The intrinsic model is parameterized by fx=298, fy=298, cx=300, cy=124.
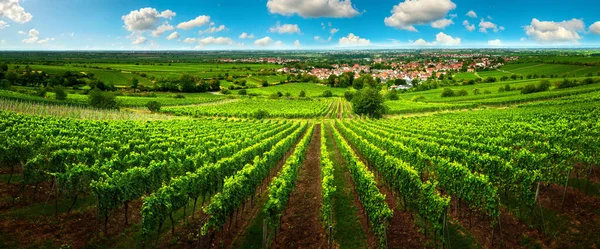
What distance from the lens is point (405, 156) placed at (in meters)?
25.6

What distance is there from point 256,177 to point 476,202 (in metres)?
13.6

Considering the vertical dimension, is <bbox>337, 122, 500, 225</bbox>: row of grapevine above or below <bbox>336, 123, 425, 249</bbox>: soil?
above

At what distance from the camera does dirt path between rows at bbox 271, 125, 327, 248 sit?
16031mm

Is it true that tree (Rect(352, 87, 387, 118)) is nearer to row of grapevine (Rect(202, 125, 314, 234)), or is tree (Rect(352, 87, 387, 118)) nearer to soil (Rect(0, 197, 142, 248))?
row of grapevine (Rect(202, 125, 314, 234))

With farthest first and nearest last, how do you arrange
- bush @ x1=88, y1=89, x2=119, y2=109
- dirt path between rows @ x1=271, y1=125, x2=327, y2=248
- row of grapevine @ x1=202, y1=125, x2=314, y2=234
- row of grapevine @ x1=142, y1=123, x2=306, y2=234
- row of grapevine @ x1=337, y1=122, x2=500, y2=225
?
bush @ x1=88, y1=89, x2=119, y2=109
dirt path between rows @ x1=271, y1=125, x2=327, y2=248
row of grapevine @ x1=337, y1=122, x2=500, y2=225
row of grapevine @ x1=202, y1=125, x2=314, y2=234
row of grapevine @ x1=142, y1=123, x2=306, y2=234

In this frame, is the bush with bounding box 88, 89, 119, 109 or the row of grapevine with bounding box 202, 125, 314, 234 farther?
the bush with bounding box 88, 89, 119, 109

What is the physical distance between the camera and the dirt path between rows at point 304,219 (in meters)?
16.0

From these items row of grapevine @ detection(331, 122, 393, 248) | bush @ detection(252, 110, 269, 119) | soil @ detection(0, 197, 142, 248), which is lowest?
bush @ detection(252, 110, 269, 119)

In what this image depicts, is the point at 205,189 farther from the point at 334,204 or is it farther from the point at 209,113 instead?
the point at 209,113

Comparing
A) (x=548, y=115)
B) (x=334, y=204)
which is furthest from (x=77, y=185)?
(x=548, y=115)

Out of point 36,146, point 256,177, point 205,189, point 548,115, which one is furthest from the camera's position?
point 548,115

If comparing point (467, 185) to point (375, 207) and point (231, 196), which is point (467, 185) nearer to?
point (375, 207)

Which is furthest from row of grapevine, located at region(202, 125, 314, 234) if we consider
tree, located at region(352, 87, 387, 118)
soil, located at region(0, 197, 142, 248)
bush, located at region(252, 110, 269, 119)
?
tree, located at region(352, 87, 387, 118)

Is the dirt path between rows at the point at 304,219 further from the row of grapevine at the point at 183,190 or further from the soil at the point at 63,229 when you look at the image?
the soil at the point at 63,229
